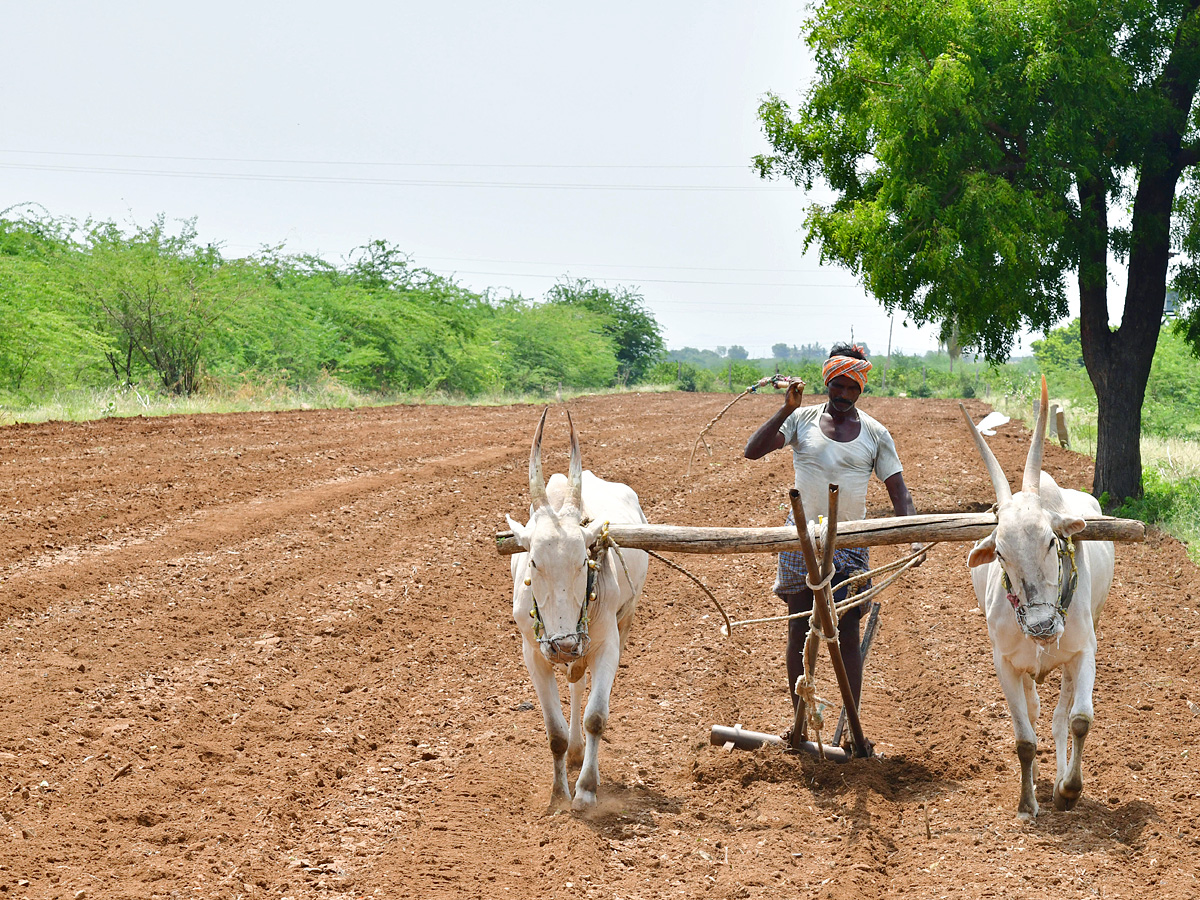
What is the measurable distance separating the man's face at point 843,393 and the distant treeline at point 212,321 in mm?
17708

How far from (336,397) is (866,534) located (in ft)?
75.5

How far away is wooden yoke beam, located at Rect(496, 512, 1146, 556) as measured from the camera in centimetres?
466

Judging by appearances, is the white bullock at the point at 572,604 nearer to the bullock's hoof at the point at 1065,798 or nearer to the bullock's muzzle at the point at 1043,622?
the bullock's muzzle at the point at 1043,622

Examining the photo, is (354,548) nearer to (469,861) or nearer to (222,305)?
(469,861)

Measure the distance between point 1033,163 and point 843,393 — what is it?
8082 mm

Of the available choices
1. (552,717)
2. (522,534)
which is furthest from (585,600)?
(552,717)

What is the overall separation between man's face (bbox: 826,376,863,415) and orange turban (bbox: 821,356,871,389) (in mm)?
24

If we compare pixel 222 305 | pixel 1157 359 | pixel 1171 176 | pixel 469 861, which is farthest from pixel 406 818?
pixel 1157 359

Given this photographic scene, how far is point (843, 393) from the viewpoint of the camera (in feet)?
17.7

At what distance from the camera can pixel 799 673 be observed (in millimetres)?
5766

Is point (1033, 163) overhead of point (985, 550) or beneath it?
overhead

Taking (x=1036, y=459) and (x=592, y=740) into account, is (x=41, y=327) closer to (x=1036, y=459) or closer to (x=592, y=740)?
(x=592, y=740)

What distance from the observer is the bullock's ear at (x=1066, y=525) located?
445 centimetres

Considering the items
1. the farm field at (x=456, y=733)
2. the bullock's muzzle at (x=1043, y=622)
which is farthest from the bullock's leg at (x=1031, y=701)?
the bullock's muzzle at (x=1043, y=622)
